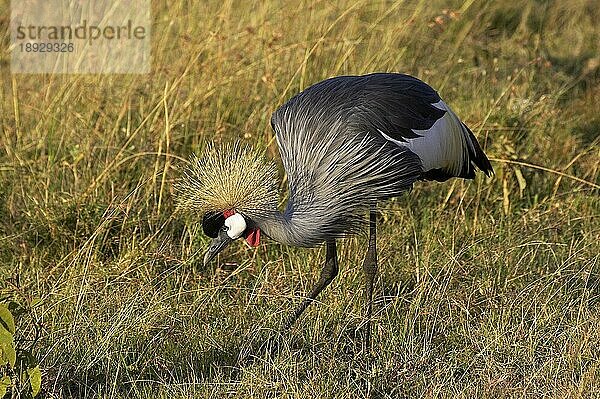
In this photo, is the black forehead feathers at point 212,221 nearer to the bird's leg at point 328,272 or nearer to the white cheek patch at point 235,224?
the white cheek patch at point 235,224

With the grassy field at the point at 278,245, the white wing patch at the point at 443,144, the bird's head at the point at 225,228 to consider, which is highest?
the white wing patch at the point at 443,144

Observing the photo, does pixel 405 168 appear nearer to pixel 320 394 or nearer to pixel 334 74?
pixel 320 394

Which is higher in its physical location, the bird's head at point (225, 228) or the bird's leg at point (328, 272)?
the bird's head at point (225, 228)

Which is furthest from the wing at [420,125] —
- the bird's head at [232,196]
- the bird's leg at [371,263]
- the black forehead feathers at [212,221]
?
the black forehead feathers at [212,221]

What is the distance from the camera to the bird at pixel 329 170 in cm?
315

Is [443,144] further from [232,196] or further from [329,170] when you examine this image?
[232,196]

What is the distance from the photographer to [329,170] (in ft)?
10.6

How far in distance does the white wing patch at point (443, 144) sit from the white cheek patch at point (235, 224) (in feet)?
2.09

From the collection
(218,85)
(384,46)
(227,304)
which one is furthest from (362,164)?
(384,46)

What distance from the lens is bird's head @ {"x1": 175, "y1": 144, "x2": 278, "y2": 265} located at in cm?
312

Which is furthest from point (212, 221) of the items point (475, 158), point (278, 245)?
point (475, 158)

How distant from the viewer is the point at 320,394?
2.88 meters

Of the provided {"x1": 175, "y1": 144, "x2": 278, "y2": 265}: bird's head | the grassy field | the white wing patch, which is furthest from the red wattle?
the white wing patch

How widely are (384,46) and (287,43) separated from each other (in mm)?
468
